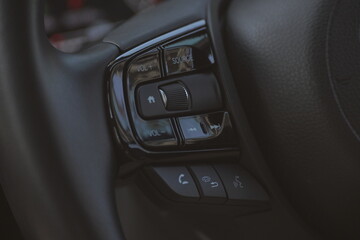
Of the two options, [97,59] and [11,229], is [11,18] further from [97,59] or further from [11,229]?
[11,229]

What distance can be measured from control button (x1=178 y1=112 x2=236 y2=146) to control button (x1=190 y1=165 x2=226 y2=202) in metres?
0.03

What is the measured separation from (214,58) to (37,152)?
0.26 metres

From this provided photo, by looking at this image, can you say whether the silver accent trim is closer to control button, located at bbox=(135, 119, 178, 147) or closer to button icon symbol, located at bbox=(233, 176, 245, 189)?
control button, located at bbox=(135, 119, 178, 147)

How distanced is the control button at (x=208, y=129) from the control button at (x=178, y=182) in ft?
0.12

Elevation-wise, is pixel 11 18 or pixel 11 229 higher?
pixel 11 18

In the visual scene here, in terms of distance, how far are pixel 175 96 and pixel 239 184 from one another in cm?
14

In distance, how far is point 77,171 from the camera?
583mm

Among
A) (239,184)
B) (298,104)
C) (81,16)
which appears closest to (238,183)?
(239,184)

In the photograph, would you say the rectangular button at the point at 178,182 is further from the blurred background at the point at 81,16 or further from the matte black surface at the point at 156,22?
the blurred background at the point at 81,16

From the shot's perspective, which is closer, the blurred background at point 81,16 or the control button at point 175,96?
the control button at point 175,96

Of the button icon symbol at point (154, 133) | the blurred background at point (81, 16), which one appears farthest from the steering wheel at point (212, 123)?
the blurred background at point (81, 16)

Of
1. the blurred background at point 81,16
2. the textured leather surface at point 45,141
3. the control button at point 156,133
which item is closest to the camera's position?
the textured leather surface at point 45,141

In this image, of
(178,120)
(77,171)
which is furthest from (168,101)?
(77,171)

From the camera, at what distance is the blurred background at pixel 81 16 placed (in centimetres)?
298
